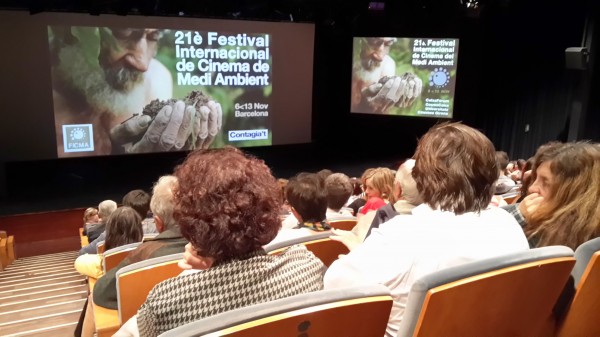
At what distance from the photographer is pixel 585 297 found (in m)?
1.53

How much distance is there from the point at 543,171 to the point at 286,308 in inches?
49.4

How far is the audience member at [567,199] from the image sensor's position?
1688 mm

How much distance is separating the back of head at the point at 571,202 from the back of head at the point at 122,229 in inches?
83.6

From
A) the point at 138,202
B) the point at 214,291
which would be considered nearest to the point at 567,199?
the point at 214,291

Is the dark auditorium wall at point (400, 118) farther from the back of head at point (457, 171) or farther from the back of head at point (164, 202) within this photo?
the back of head at point (457, 171)

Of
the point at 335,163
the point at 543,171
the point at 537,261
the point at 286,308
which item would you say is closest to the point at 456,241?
the point at 537,261

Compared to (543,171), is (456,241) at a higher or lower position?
lower

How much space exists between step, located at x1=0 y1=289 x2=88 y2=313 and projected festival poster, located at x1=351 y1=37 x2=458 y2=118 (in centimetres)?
790

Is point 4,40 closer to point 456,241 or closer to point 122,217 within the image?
point 122,217

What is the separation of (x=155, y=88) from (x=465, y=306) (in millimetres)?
8394

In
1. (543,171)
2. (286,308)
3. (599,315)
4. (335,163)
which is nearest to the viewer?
(286,308)

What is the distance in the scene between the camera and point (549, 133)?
28.7ft

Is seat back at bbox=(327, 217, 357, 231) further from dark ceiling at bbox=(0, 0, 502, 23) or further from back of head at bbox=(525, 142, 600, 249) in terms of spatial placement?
dark ceiling at bbox=(0, 0, 502, 23)

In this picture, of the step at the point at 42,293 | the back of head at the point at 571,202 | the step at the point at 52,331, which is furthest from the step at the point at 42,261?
the back of head at the point at 571,202
